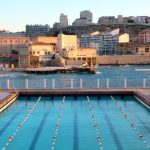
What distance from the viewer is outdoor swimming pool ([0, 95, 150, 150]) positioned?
1129cm

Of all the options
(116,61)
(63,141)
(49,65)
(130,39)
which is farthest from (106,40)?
(63,141)

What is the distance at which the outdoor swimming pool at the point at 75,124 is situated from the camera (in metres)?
11.3

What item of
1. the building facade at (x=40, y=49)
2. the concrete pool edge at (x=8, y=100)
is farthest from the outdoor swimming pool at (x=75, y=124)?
the building facade at (x=40, y=49)

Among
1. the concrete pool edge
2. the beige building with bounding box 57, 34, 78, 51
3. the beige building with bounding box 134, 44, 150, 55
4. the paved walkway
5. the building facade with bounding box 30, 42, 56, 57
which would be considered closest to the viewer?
the concrete pool edge

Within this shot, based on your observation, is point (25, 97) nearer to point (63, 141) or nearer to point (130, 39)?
point (63, 141)

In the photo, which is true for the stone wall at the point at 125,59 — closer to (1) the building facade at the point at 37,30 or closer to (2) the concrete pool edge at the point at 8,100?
(1) the building facade at the point at 37,30

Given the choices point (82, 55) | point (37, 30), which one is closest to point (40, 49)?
point (82, 55)

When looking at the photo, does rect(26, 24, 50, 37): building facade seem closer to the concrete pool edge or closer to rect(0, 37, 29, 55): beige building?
rect(0, 37, 29, 55): beige building

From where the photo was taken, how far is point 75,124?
45.5ft

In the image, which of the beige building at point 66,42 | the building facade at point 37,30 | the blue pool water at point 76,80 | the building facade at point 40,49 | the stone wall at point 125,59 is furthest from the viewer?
the building facade at point 37,30

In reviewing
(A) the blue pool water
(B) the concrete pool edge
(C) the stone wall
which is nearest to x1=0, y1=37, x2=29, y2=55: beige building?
(C) the stone wall

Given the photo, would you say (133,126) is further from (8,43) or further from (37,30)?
(37,30)

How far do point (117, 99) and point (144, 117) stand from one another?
4913mm

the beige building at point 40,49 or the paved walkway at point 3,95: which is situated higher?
the beige building at point 40,49
